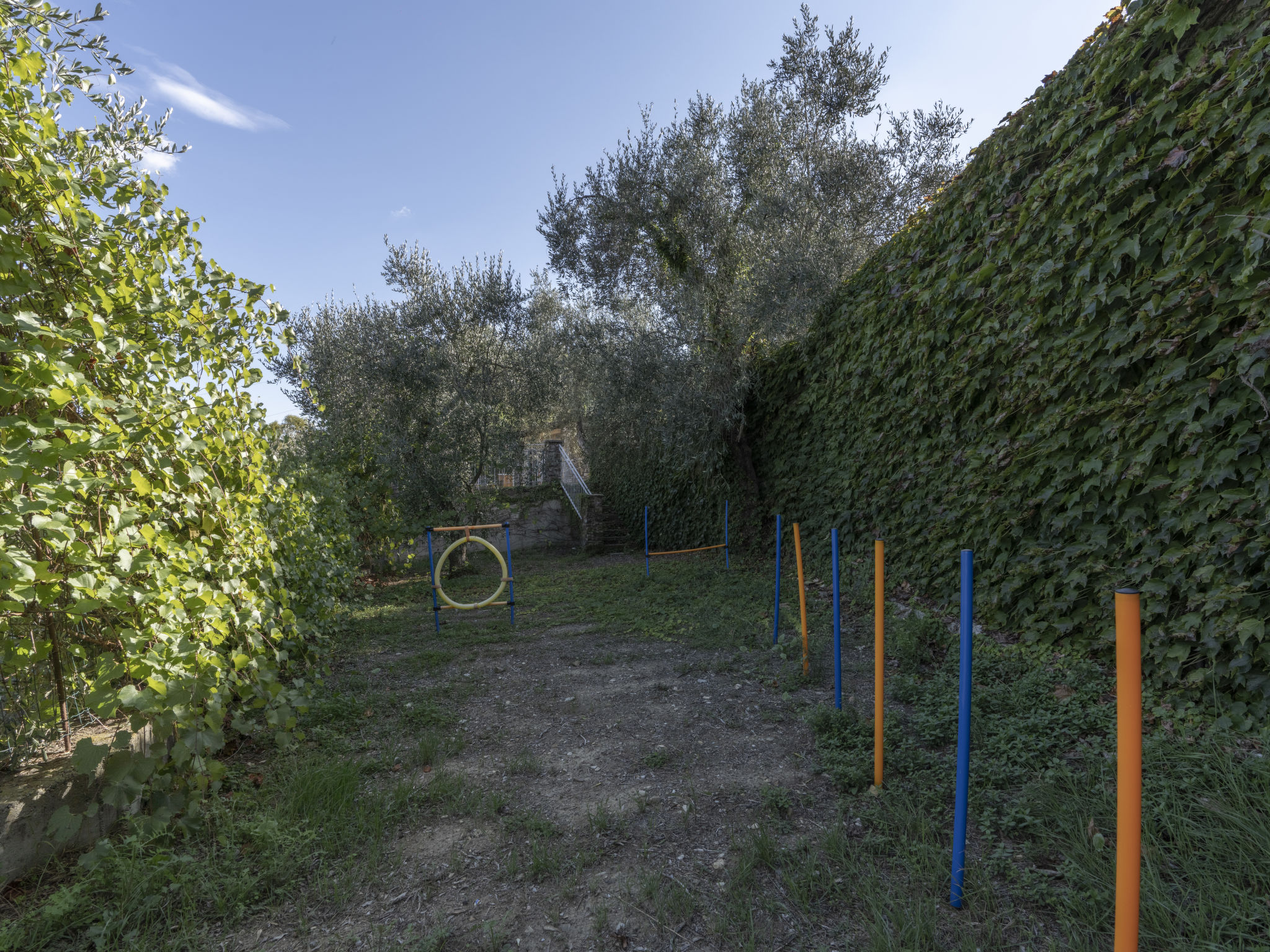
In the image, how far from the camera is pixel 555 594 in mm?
7820

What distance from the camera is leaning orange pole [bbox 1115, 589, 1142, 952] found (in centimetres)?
131

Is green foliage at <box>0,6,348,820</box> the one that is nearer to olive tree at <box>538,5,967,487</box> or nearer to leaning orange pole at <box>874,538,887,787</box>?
leaning orange pole at <box>874,538,887,787</box>

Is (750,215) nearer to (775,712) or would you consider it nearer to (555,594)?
(555,594)

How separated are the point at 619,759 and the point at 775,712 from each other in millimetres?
1051

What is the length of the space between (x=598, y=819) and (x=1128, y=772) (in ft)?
6.32

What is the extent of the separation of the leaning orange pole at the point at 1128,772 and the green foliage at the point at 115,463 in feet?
9.12

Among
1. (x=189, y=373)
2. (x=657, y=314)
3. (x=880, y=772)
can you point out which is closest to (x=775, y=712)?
(x=880, y=772)

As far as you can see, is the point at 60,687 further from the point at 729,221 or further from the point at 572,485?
the point at 572,485

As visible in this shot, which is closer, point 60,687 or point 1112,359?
point 60,687

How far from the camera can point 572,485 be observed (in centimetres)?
1387

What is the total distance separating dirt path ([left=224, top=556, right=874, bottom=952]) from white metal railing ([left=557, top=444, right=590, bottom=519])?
28.8 ft

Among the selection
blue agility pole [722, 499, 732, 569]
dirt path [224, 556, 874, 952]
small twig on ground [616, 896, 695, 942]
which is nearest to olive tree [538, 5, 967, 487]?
blue agility pole [722, 499, 732, 569]

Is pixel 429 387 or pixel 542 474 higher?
pixel 429 387

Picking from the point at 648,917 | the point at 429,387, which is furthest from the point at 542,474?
the point at 648,917
